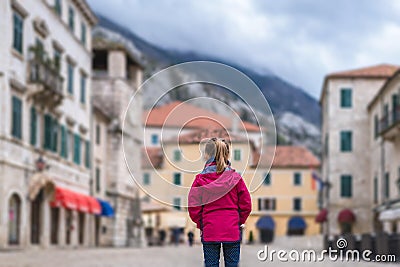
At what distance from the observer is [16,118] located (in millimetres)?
29625

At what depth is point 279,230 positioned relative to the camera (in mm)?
86375

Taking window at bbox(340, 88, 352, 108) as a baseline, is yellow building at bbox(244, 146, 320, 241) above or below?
below

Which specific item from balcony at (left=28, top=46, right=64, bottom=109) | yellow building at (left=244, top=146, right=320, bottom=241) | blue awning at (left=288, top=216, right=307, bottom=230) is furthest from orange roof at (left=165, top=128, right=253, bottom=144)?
blue awning at (left=288, top=216, right=307, bottom=230)

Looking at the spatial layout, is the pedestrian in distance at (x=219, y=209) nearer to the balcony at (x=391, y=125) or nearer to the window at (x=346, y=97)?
the balcony at (x=391, y=125)

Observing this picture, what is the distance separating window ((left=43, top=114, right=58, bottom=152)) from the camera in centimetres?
3442

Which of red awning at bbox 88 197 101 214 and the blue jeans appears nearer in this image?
the blue jeans

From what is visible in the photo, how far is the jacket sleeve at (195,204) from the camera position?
16.6 ft

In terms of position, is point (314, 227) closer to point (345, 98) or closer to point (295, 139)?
point (345, 98)

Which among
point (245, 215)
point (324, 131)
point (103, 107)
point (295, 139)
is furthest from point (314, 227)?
point (295, 139)

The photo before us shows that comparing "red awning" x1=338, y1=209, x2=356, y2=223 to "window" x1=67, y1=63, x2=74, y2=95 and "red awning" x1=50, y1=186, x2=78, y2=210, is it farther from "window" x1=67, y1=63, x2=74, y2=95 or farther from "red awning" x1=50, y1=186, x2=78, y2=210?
"red awning" x1=50, y1=186, x2=78, y2=210

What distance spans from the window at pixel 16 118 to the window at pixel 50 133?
13.3 ft

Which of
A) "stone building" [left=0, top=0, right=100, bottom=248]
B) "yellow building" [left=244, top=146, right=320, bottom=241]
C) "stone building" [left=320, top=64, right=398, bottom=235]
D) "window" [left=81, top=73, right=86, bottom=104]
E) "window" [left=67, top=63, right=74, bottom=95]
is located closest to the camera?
"stone building" [left=0, top=0, right=100, bottom=248]

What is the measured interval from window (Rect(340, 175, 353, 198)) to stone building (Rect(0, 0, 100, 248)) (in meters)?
19.0

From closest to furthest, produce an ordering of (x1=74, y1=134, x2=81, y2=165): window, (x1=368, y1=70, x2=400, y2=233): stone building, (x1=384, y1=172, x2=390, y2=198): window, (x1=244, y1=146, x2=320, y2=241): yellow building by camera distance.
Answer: (x1=74, y1=134, x2=81, y2=165): window < (x1=368, y1=70, x2=400, y2=233): stone building < (x1=384, y1=172, x2=390, y2=198): window < (x1=244, y1=146, x2=320, y2=241): yellow building
